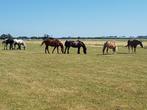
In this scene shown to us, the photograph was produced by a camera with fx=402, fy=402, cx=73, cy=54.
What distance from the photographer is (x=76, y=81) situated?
64.5 ft

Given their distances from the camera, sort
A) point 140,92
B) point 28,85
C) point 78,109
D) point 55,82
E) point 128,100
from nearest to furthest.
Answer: point 78,109 → point 128,100 → point 140,92 → point 28,85 → point 55,82

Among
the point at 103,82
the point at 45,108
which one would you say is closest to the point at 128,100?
the point at 45,108

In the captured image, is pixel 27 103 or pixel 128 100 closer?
pixel 27 103

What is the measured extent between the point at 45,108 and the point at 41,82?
5.97 m

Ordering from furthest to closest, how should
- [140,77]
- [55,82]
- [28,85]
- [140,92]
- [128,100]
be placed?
[140,77] → [55,82] → [28,85] → [140,92] → [128,100]

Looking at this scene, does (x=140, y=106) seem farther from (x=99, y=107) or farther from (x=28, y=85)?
(x=28, y=85)

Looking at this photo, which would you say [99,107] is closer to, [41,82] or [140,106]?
[140,106]

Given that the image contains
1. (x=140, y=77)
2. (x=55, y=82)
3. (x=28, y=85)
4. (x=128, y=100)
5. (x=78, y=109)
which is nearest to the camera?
(x=78, y=109)

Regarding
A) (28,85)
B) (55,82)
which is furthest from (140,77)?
(28,85)

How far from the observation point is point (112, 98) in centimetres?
1509

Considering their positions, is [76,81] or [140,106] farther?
[76,81]

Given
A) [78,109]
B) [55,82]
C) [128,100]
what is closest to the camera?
[78,109]

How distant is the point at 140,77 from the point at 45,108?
387 inches

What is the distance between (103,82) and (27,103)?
642 centimetres
